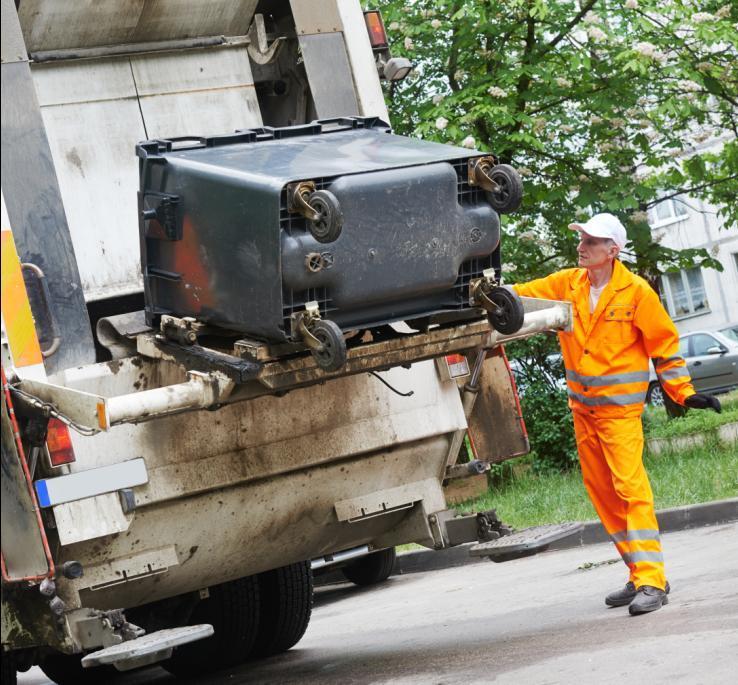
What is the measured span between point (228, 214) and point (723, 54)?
27.3ft

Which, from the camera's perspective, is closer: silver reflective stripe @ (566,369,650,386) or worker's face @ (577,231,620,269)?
silver reflective stripe @ (566,369,650,386)

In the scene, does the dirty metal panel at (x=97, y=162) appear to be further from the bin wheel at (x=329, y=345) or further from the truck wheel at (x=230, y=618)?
the truck wheel at (x=230, y=618)

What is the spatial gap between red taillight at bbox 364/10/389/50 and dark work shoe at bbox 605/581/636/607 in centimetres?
238

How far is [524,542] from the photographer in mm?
5078

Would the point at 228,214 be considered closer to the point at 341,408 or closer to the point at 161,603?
the point at 341,408

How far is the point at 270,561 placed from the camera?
518cm

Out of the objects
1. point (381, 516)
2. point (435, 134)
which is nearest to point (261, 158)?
point (381, 516)

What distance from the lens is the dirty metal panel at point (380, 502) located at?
5.07 metres

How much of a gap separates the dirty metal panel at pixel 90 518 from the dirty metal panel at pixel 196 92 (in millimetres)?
1407

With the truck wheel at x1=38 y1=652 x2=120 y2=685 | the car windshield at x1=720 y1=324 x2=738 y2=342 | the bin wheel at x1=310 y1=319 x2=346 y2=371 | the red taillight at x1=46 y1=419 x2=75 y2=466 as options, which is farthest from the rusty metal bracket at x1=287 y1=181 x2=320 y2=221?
the car windshield at x1=720 y1=324 x2=738 y2=342

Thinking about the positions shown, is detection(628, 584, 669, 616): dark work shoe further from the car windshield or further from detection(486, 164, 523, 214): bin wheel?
the car windshield

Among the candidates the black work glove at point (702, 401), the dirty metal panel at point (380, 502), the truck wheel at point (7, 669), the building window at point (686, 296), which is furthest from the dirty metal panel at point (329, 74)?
the building window at point (686, 296)

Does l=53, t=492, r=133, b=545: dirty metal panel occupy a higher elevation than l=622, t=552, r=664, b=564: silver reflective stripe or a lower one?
higher

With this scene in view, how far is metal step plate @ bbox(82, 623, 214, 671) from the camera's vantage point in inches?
159
